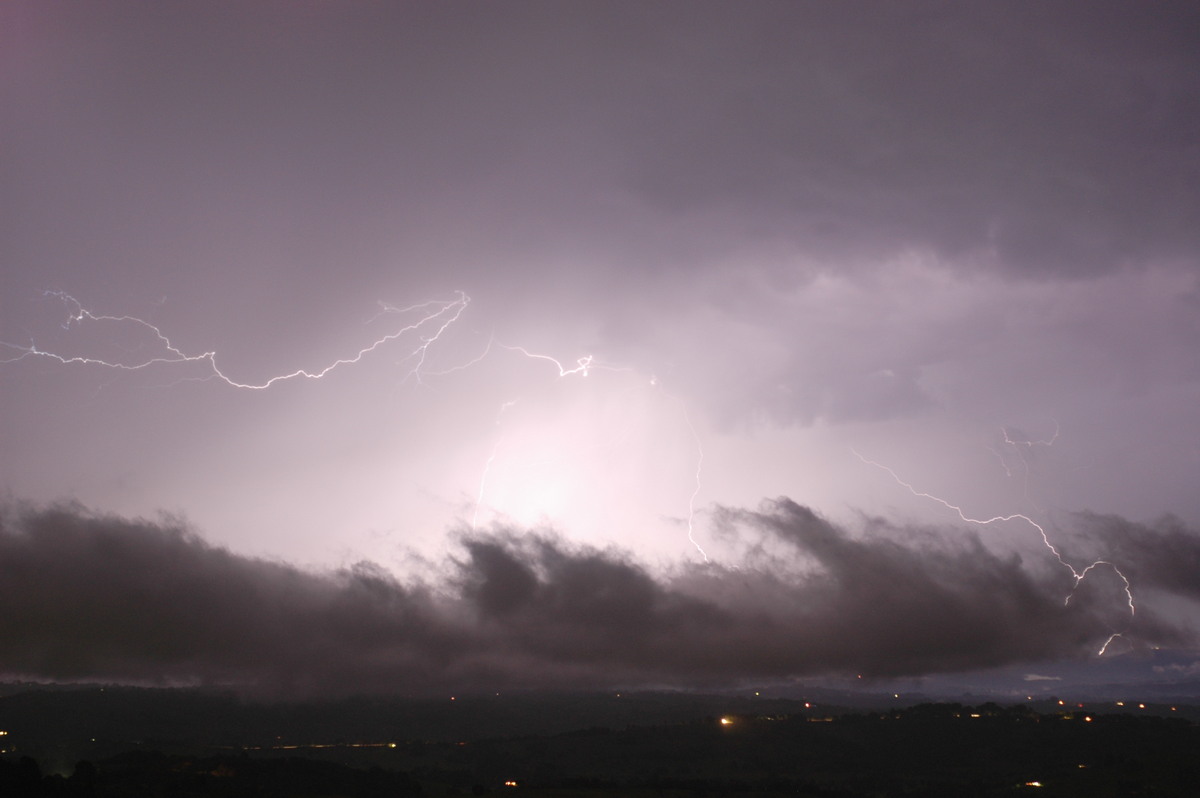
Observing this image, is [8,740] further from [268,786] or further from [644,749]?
[644,749]

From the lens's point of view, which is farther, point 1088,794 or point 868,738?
point 868,738

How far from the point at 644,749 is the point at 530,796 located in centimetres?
7083

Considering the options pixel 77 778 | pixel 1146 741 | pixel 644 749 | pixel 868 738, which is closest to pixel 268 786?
pixel 77 778

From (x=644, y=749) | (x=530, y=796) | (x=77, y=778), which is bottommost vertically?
(x=644, y=749)

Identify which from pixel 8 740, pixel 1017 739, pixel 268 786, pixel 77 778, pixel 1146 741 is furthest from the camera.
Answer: pixel 8 740

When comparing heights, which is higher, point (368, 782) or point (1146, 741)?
point (368, 782)

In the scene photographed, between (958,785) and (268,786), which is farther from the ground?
(268,786)

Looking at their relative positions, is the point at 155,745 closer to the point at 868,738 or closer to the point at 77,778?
the point at 77,778

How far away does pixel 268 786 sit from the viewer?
91.2 meters

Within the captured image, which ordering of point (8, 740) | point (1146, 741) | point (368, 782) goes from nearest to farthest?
point (368, 782) → point (1146, 741) → point (8, 740)

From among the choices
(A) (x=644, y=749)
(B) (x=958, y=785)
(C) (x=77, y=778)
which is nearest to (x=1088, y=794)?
(B) (x=958, y=785)

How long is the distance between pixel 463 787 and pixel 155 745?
→ 78743 mm

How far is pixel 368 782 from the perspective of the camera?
339ft

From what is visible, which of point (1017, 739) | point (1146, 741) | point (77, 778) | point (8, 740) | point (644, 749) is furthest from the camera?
point (644, 749)
